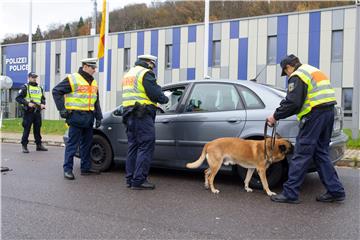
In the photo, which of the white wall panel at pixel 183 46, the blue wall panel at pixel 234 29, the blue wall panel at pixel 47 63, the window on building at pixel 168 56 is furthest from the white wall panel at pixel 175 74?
the blue wall panel at pixel 47 63

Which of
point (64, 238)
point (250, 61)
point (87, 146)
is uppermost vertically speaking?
point (250, 61)

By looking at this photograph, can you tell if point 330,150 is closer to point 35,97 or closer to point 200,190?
point 200,190

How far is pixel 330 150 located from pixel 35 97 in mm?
7048

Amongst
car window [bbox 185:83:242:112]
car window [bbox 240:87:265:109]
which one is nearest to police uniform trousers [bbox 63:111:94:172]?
car window [bbox 185:83:242:112]

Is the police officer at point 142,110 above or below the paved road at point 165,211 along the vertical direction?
above

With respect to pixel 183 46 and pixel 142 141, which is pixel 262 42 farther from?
pixel 142 141

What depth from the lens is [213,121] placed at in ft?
19.0

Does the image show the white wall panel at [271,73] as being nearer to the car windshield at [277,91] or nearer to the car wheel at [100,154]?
the car wheel at [100,154]

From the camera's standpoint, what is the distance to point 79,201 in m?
5.04

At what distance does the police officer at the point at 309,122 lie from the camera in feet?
15.8

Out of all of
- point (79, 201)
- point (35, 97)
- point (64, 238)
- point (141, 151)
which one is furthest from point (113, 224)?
point (35, 97)

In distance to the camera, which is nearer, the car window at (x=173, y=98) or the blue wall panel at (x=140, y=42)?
the car window at (x=173, y=98)

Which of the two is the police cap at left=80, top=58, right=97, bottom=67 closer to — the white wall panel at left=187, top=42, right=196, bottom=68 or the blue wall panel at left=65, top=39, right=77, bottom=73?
the white wall panel at left=187, top=42, right=196, bottom=68

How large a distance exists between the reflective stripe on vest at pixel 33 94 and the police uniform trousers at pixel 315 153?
6.87m
